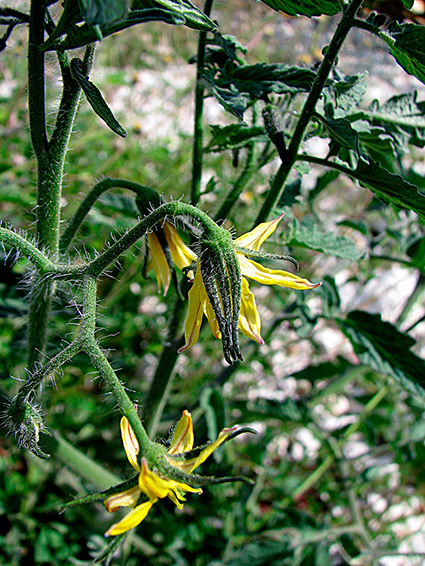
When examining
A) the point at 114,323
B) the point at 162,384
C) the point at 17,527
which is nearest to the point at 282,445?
the point at 114,323

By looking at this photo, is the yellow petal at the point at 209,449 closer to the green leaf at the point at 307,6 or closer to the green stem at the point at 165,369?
the green stem at the point at 165,369

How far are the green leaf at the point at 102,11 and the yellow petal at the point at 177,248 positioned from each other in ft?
1.23

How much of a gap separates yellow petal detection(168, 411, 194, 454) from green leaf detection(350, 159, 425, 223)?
14.3 inches

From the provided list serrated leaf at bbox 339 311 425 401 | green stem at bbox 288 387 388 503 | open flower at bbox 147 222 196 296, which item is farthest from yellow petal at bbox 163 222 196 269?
green stem at bbox 288 387 388 503

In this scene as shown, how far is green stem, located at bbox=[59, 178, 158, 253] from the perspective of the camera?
71cm

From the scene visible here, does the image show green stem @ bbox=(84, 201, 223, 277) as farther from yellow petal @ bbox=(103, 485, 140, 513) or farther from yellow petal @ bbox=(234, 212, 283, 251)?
yellow petal @ bbox=(103, 485, 140, 513)

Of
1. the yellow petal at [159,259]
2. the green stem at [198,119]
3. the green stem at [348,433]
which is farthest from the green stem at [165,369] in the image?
the green stem at [348,433]

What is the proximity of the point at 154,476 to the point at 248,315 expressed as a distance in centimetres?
21

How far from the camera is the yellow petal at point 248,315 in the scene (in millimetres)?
596

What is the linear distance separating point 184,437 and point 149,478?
10 cm

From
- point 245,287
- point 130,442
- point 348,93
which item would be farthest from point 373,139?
point 130,442

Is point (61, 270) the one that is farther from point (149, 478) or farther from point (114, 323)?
point (114, 323)

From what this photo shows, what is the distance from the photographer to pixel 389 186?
615 millimetres

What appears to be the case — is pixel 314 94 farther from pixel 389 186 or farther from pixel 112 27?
pixel 112 27
